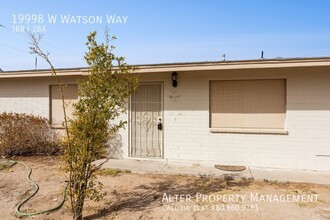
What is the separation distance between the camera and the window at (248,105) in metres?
6.31

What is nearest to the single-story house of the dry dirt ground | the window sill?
the window sill

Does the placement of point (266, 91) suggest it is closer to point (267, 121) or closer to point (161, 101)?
Answer: point (267, 121)

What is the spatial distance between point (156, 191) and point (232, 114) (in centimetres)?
311

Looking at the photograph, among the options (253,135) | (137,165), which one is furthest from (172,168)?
(253,135)

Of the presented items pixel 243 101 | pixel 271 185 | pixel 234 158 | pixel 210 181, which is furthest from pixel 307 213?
pixel 243 101

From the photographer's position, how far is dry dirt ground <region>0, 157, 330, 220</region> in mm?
3824

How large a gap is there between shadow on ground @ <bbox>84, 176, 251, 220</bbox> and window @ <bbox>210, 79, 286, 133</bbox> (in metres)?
1.72

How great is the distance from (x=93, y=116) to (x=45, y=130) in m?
5.55

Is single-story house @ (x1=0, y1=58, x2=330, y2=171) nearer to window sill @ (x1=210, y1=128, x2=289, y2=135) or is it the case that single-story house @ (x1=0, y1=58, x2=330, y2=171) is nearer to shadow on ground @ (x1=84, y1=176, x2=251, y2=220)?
window sill @ (x1=210, y1=128, x2=289, y2=135)

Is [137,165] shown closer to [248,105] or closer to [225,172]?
[225,172]

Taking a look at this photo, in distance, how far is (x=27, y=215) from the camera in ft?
12.3

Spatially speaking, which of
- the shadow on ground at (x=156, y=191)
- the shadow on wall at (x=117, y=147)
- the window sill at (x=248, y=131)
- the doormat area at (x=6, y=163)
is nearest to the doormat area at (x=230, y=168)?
the shadow on ground at (x=156, y=191)

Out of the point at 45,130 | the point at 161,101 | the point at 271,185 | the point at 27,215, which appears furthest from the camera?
the point at 45,130

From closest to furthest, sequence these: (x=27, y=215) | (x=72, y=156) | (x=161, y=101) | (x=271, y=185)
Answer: (x=72, y=156), (x=27, y=215), (x=271, y=185), (x=161, y=101)
